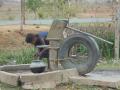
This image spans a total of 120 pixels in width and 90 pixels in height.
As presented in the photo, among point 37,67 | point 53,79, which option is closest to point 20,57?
point 37,67

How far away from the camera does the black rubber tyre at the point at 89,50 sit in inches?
442

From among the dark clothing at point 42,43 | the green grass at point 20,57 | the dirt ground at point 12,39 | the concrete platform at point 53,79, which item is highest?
the dark clothing at point 42,43

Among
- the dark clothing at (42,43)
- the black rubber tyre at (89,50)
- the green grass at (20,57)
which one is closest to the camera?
the black rubber tyre at (89,50)

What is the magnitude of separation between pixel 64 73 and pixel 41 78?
1.86ft

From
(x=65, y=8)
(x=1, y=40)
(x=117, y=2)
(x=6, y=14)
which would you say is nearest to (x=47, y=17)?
(x=6, y=14)

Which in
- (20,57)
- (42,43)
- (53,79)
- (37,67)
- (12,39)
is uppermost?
(42,43)

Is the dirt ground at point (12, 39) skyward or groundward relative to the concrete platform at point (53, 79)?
groundward

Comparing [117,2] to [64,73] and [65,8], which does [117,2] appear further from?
[65,8]

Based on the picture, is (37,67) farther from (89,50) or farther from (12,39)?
(12,39)

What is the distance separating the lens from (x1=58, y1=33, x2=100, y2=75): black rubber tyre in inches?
442

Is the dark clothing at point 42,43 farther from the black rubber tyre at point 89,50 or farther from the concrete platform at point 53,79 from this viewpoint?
the concrete platform at point 53,79

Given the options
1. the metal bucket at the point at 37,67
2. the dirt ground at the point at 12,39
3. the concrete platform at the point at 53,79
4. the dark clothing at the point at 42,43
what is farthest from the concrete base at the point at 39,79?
the dirt ground at the point at 12,39

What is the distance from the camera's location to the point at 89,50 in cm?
1134

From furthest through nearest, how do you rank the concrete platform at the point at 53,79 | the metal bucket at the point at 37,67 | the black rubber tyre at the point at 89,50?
the black rubber tyre at the point at 89,50 → the metal bucket at the point at 37,67 → the concrete platform at the point at 53,79
